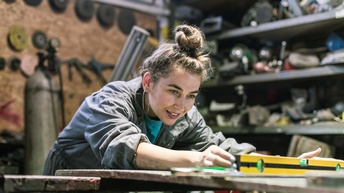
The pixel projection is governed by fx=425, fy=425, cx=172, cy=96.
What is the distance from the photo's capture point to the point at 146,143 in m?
1.40

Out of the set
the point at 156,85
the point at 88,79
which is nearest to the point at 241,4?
the point at 88,79

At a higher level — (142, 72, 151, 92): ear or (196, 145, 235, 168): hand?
(142, 72, 151, 92): ear

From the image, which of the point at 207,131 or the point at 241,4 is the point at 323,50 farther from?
the point at 207,131

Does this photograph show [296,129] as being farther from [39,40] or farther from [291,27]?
[39,40]

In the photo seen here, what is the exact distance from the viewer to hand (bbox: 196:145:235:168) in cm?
111

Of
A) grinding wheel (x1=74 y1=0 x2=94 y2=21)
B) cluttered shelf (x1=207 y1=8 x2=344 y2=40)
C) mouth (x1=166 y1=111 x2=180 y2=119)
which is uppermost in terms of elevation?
grinding wheel (x1=74 y1=0 x2=94 y2=21)

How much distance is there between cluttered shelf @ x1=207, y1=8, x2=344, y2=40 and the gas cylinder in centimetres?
154

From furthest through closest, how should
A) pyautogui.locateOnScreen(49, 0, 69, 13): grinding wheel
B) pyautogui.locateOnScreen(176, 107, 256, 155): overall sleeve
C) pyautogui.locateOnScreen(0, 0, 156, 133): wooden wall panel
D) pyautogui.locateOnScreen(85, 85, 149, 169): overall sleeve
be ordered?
pyautogui.locateOnScreen(49, 0, 69, 13): grinding wheel < pyautogui.locateOnScreen(0, 0, 156, 133): wooden wall panel < pyautogui.locateOnScreen(176, 107, 256, 155): overall sleeve < pyautogui.locateOnScreen(85, 85, 149, 169): overall sleeve

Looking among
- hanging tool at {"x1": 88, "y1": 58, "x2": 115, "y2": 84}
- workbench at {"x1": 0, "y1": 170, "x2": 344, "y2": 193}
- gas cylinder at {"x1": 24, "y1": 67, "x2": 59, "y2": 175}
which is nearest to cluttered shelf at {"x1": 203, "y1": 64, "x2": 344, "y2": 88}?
hanging tool at {"x1": 88, "y1": 58, "x2": 115, "y2": 84}

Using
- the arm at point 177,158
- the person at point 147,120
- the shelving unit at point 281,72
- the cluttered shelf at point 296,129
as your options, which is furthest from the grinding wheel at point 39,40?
the arm at point 177,158

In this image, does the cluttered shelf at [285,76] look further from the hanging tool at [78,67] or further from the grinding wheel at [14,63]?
the grinding wheel at [14,63]

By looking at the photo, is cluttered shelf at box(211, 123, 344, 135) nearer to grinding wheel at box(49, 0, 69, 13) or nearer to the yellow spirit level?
the yellow spirit level

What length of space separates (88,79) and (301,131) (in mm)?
1909

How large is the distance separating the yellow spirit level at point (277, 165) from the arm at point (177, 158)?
Result: 2.0 inches
